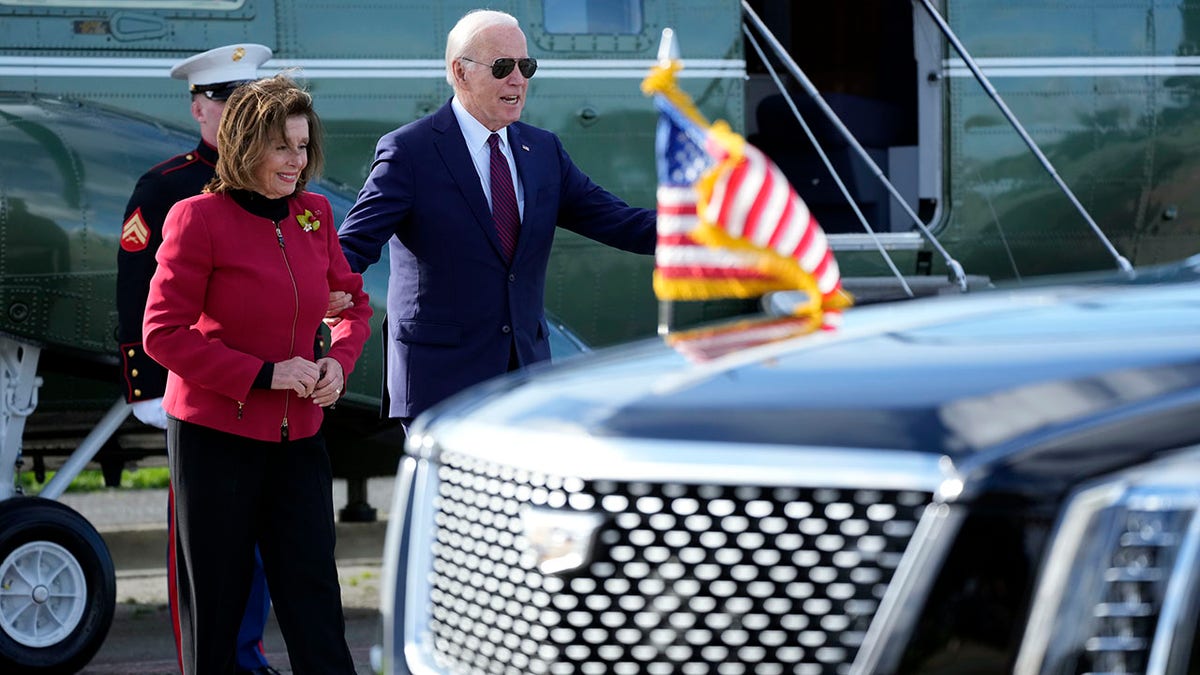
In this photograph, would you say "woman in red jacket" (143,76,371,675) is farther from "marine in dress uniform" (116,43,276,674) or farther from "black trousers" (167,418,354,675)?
"marine in dress uniform" (116,43,276,674)

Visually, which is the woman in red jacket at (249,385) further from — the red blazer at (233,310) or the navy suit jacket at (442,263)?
the navy suit jacket at (442,263)

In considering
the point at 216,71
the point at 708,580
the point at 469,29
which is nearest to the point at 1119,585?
the point at 708,580

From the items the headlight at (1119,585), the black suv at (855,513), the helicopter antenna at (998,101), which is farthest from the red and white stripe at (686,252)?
the helicopter antenna at (998,101)

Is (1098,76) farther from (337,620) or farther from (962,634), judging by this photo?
(962,634)

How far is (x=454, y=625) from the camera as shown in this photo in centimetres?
248

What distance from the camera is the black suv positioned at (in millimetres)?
1984

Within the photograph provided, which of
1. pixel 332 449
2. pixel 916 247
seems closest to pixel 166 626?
pixel 332 449

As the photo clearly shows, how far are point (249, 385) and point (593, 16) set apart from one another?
3.82m

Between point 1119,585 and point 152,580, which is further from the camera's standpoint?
point 152,580

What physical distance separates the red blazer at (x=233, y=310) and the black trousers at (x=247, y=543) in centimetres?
7

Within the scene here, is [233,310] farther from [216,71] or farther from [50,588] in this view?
[50,588]

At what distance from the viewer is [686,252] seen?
298cm

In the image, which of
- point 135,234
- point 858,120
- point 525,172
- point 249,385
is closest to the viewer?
point 249,385

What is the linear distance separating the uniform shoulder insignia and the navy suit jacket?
0.77 metres
